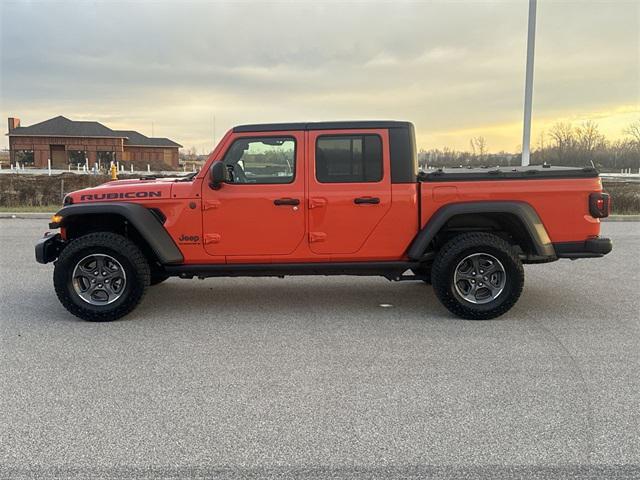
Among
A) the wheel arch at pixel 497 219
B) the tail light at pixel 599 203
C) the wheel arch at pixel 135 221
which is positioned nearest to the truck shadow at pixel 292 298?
the wheel arch at pixel 135 221

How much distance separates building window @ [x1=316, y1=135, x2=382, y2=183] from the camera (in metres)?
5.64

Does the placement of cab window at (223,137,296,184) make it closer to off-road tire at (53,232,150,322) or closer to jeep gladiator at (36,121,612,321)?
jeep gladiator at (36,121,612,321)

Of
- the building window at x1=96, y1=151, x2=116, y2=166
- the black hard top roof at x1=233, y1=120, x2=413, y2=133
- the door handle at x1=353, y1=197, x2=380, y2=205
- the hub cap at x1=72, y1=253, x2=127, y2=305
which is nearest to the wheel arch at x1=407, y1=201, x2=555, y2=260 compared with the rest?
the door handle at x1=353, y1=197, x2=380, y2=205

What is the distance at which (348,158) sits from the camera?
5664 millimetres

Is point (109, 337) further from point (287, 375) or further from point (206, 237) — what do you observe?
point (287, 375)

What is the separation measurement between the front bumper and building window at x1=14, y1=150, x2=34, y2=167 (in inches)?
2328

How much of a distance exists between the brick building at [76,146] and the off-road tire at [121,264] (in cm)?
5514

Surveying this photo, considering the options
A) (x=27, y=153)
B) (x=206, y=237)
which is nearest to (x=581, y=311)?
(x=206, y=237)

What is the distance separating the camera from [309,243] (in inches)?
223

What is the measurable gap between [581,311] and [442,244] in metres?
1.66

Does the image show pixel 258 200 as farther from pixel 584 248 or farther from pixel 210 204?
pixel 584 248

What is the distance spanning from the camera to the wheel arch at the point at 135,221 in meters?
5.50

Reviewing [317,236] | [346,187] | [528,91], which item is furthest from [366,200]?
[528,91]

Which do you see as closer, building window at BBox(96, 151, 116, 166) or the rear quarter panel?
the rear quarter panel
